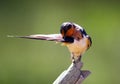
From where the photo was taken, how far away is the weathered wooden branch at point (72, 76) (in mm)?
744

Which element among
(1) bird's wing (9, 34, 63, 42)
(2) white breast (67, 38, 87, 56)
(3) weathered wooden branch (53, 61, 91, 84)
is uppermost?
(1) bird's wing (9, 34, 63, 42)

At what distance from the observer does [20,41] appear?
346 cm

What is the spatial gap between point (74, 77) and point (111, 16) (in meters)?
2.91

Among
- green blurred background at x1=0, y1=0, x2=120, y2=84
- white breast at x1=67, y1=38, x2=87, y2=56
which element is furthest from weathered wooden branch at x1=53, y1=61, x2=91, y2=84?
green blurred background at x1=0, y1=0, x2=120, y2=84

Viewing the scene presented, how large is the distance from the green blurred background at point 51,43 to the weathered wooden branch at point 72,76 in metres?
2.19

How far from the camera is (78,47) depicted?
0.79 metres

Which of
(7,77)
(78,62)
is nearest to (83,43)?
(78,62)

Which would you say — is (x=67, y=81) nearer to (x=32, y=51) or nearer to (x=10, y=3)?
(x=32, y=51)

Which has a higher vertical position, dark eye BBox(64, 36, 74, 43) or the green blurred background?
dark eye BBox(64, 36, 74, 43)

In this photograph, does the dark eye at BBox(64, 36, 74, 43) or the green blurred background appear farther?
the green blurred background

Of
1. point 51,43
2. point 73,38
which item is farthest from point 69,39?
point 51,43

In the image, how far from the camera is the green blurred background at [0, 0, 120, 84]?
3.12 meters

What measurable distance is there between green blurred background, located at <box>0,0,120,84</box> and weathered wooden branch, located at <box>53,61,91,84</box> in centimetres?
219

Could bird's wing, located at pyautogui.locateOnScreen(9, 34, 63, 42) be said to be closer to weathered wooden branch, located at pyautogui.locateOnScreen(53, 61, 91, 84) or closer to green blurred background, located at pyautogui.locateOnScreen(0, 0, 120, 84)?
weathered wooden branch, located at pyautogui.locateOnScreen(53, 61, 91, 84)
